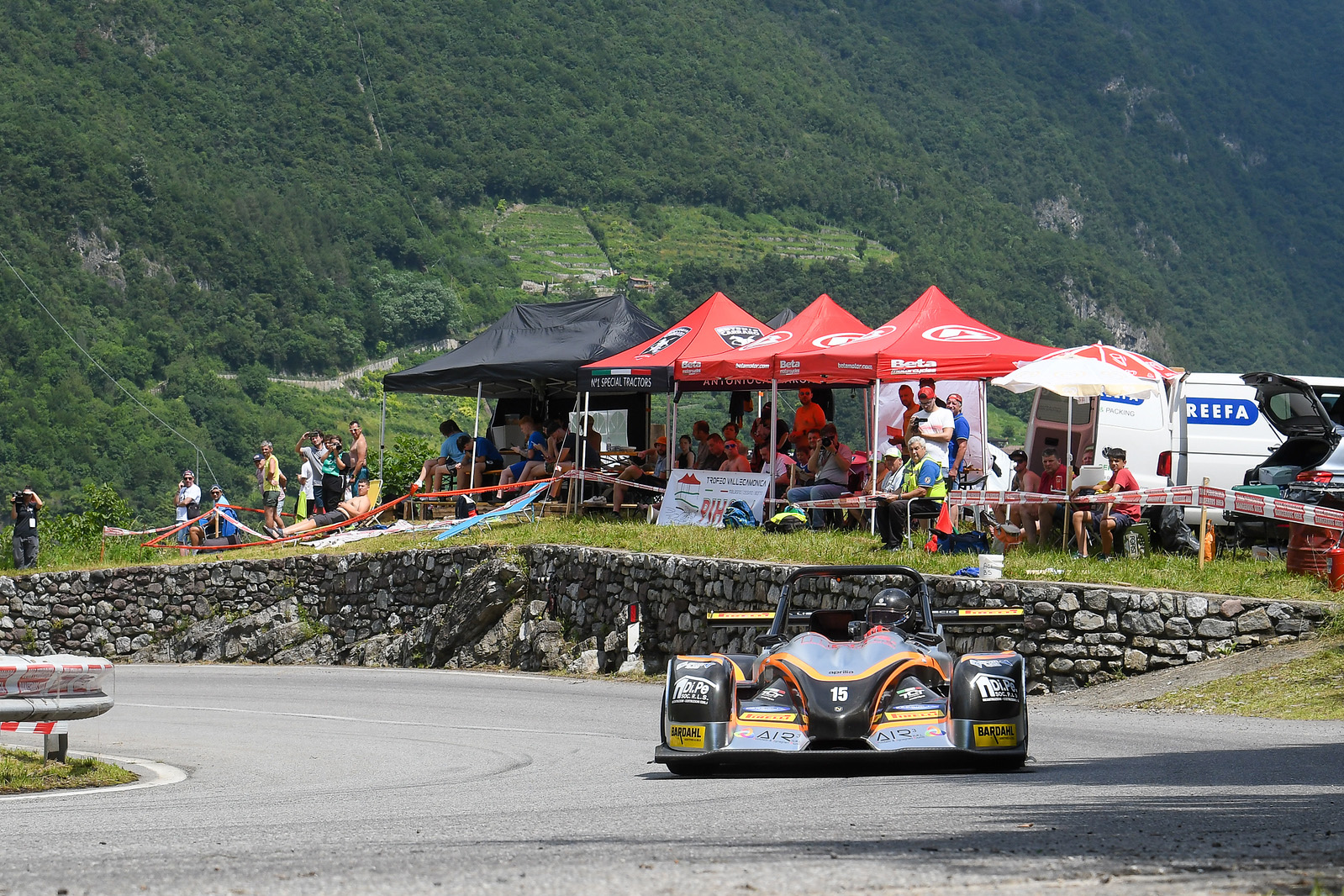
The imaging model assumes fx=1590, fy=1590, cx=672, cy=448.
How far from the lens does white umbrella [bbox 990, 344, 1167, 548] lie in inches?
746

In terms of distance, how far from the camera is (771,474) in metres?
21.3

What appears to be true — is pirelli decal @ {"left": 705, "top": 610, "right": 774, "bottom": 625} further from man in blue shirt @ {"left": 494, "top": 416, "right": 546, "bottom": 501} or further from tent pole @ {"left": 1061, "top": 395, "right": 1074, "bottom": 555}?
man in blue shirt @ {"left": 494, "top": 416, "right": 546, "bottom": 501}

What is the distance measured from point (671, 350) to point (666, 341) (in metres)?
0.58

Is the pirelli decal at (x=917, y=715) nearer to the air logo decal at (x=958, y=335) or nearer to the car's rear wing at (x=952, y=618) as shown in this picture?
the car's rear wing at (x=952, y=618)

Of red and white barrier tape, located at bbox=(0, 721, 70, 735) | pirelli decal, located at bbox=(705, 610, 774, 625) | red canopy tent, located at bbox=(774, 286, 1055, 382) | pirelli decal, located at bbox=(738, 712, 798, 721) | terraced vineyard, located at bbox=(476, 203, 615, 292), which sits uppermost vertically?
terraced vineyard, located at bbox=(476, 203, 615, 292)

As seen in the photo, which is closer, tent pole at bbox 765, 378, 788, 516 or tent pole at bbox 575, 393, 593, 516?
tent pole at bbox 765, 378, 788, 516

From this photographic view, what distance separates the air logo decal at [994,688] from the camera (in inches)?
360

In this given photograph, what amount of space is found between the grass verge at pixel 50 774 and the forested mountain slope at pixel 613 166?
7102 centimetres

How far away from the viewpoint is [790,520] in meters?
20.0

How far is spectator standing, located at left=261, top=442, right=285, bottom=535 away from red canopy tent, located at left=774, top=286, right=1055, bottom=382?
10699mm

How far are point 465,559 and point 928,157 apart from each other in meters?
138

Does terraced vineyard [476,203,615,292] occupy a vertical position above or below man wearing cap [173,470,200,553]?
above

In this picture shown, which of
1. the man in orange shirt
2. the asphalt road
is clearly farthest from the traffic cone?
the man in orange shirt

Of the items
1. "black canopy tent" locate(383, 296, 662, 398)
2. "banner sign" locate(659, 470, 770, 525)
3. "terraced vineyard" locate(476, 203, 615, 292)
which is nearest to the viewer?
"banner sign" locate(659, 470, 770, 525)
